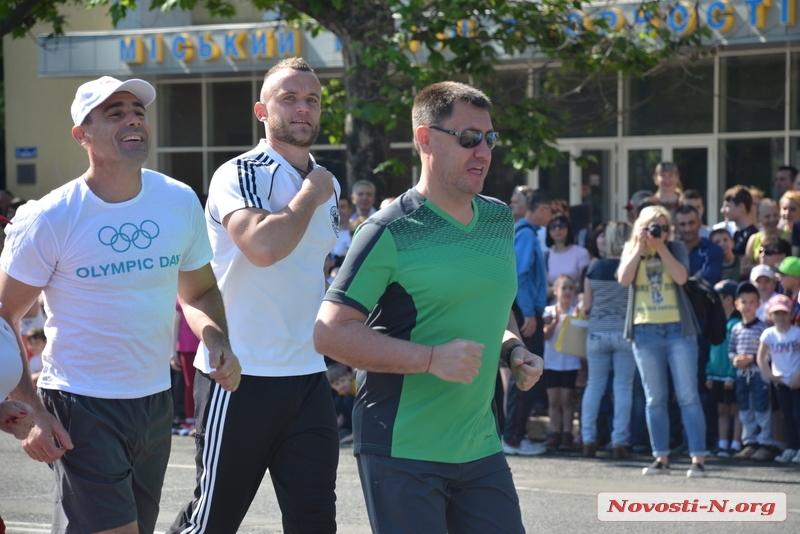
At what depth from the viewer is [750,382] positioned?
8.97 m

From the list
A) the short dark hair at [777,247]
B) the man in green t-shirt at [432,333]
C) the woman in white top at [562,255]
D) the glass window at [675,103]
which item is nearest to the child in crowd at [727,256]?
the short dark hair at [777,247]

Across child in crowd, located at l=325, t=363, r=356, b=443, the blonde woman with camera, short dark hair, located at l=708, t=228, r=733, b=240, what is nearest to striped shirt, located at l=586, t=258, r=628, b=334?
the blonde woman with camera

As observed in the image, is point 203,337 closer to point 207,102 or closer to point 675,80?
point 675,80

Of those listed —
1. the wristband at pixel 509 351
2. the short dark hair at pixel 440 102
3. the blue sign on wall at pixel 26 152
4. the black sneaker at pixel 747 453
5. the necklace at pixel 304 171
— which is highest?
the blue sign on wall at pixel 26 152

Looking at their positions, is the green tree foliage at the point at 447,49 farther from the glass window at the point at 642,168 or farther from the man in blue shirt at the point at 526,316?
the glass window at the point at 642,168

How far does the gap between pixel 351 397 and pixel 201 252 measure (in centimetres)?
580

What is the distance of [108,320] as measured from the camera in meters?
4.00

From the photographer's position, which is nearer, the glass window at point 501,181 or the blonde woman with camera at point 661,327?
the blonde woman with camera at point 661,327

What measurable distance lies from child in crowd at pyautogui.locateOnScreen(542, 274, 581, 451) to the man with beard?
5443mm

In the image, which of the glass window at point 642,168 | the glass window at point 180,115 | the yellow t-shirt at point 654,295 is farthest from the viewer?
the glass window at point 180,115

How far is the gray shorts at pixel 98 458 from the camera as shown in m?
3.89

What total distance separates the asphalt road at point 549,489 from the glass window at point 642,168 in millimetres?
8827

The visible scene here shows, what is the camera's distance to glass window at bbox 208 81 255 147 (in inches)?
816

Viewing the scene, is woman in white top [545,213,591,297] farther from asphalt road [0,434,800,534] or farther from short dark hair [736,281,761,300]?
asphalt road [0,434,800,534]
